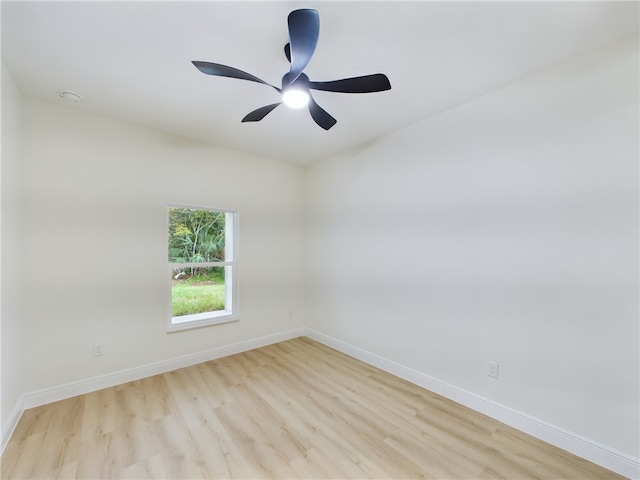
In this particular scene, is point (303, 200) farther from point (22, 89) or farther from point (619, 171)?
point (619, 171)

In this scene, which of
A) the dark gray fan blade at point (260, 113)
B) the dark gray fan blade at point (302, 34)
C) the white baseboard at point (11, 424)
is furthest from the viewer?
the dark gray fan blade at point (260, 113)

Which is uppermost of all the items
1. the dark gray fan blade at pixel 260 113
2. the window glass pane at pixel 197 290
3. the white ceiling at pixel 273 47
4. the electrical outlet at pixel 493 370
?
the white ceiling at pixel 273 47

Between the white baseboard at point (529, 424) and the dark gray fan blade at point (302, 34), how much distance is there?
9.10 feet

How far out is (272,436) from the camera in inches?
78.2

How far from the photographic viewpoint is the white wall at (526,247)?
5.56ft

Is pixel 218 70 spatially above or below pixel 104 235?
above

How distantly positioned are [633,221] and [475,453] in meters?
1.74

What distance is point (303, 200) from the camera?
4273 millimetres

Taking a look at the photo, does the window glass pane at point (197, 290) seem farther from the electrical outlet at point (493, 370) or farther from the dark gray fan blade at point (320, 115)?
the electrical outlet at point (493, 370)

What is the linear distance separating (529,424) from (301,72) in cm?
287

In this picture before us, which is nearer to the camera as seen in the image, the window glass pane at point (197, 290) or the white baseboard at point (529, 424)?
the white baseboard at point (529, 424)

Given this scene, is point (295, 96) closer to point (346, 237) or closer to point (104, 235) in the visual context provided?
point (346, 237)

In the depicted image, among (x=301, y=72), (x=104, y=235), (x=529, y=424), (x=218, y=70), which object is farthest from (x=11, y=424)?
(x=529, y=424)

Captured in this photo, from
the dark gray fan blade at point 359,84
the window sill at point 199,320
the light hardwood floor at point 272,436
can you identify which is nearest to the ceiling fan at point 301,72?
the dark gray fan blade at point 359,84
